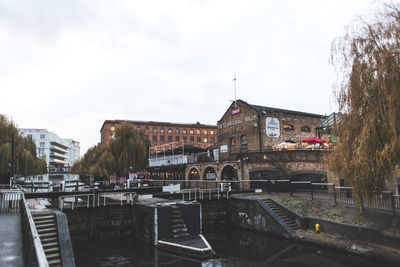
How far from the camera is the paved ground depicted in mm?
6812

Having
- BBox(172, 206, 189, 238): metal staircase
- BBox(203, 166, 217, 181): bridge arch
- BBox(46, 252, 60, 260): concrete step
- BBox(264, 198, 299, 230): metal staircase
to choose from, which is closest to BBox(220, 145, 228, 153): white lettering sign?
BBox(203, 166, 217, 181): bridge arch

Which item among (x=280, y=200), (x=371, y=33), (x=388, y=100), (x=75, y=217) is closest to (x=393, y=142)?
(x=388, y=100)

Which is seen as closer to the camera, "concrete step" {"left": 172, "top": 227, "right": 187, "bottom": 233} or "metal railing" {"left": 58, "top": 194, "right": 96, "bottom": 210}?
"metal railing" {"left": 58, "top": 194, "right": 96, "bottom": 210}

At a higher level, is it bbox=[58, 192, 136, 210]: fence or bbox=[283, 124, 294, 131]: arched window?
bbox=[283, 124, 294, 131]: arched window

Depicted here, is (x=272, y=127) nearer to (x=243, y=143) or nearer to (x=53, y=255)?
(x=243, y=143)

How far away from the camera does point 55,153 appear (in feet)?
354

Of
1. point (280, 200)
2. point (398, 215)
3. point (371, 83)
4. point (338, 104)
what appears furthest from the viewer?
point (280, 200)

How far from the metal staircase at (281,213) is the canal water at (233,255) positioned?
1250 mm

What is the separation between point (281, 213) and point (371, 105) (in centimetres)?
963

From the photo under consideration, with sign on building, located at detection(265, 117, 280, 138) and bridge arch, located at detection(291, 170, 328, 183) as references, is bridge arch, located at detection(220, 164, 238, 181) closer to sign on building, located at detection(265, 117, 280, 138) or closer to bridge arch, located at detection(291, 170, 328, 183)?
sign on building, located at detection(265, 117, 280, 138)

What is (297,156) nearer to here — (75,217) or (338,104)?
(338,104)

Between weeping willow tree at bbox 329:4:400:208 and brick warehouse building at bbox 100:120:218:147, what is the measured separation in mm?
70613

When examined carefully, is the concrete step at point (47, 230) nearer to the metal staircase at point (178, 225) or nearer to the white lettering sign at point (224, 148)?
the metal staircase at point (178, 225)

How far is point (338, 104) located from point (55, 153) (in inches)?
4472
